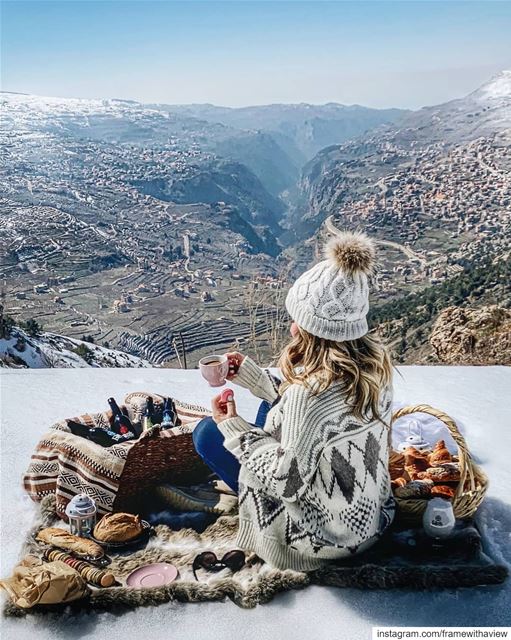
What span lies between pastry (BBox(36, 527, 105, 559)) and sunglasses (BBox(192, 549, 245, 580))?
1.06 feet

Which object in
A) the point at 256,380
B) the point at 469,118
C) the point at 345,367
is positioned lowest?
the point at 256,380

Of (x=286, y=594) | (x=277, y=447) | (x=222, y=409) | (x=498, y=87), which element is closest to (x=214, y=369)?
(x=222, y=409)

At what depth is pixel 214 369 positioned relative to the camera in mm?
1970

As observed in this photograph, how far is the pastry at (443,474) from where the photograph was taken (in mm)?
2244

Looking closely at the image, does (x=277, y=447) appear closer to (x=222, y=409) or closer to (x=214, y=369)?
(x=222, y=409)

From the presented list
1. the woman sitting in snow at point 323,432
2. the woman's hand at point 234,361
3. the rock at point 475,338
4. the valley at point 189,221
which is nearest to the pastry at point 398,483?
the woman sitting in snow at point 323,432

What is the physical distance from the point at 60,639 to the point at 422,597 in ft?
3.54

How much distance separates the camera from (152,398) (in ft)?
9.05

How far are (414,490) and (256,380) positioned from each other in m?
0.69

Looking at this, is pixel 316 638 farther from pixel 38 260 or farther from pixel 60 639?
pixel 38 260

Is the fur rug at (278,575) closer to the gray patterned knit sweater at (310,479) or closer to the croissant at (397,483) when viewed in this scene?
the gray patterned knit sweater at (310,479)

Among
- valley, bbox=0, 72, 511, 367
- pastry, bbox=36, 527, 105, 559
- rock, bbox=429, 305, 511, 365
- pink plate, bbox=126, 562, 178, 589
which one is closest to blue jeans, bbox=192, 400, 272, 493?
pink plate, bbox=126, 562, 178, 589

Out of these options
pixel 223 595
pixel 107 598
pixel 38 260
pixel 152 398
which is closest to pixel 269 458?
pixel 223 595

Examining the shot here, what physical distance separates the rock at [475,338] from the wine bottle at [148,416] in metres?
4.33
